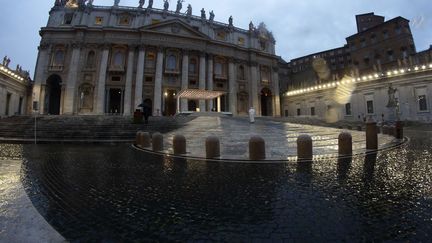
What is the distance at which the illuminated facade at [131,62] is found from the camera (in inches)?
1412

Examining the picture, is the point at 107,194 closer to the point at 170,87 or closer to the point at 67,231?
the point at 67,231

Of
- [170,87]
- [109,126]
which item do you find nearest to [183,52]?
[170,87]

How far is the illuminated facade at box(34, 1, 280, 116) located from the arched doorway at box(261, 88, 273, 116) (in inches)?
177

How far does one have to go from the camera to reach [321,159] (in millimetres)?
7660

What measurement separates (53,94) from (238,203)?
150ft

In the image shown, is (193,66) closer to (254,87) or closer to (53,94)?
(254,87)

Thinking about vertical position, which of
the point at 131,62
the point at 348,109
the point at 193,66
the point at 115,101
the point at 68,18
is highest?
the point at 68,18

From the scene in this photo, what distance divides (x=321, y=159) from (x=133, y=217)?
642 cm

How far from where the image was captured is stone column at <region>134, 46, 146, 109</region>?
3578cm

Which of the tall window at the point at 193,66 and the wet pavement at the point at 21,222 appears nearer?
the wet pavement at the point at 21,222

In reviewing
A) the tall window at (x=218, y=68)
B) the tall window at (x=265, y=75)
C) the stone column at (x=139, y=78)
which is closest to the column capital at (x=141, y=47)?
the stone column at (x=139, y=78)

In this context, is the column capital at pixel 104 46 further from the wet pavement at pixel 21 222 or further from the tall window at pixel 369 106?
the tall window at pixel 369 106

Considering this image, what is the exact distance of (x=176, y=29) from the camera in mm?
39594

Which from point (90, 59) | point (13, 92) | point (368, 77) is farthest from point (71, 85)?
point (368, 77)
